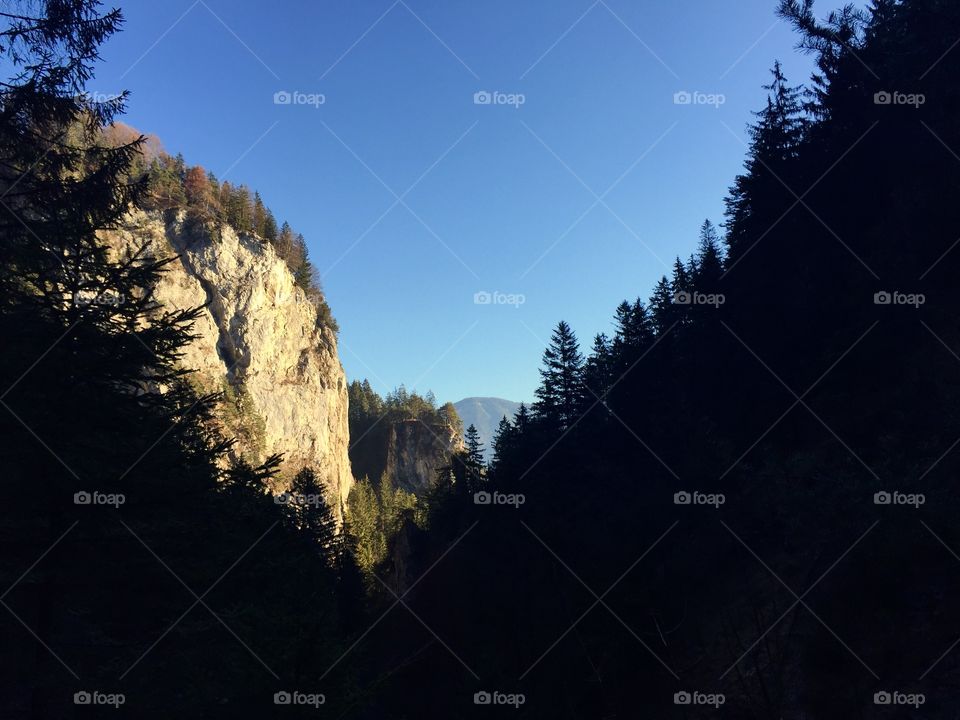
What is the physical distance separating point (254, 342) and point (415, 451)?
56.5 metres

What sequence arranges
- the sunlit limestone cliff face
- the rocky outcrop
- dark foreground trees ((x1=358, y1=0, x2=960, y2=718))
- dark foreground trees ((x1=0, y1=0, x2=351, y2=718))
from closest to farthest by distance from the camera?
dark foreground trees ((x1=0, y1=0, x2=351, y2=718))
dark foreground trees ((x1=358, y1=0, x2=960, y2=718))
the sunlit limestone cliff face
the rocky outcrop

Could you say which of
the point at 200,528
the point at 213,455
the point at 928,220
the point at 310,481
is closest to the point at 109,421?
the point at 213,455

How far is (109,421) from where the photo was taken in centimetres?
800

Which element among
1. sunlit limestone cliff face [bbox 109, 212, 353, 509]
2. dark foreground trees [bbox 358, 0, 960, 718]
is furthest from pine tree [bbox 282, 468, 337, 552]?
sunlit limestone cliff face [bbox 109, 212, 353, 509]

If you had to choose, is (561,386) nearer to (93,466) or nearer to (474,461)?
(474,461)

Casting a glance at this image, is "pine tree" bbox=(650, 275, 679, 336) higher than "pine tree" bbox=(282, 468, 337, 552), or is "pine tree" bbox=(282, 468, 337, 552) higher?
"pine tree" bbox=(650, 275, 679, 336)

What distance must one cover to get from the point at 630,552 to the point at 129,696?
604 inches

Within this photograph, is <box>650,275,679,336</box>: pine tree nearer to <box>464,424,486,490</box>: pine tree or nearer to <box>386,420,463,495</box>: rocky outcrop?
<box>464,424,486,490</box>: pine tree

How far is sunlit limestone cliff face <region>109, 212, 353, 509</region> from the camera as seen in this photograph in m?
70.8

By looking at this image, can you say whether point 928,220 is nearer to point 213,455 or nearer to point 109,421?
point 213,455

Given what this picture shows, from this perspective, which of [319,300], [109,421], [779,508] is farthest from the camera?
[319,300]

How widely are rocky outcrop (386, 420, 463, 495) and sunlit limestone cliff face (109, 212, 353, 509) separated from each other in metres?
31.2

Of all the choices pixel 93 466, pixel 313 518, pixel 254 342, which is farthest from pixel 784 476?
pixel 254 342

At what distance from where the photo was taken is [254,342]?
78625 millimetres
